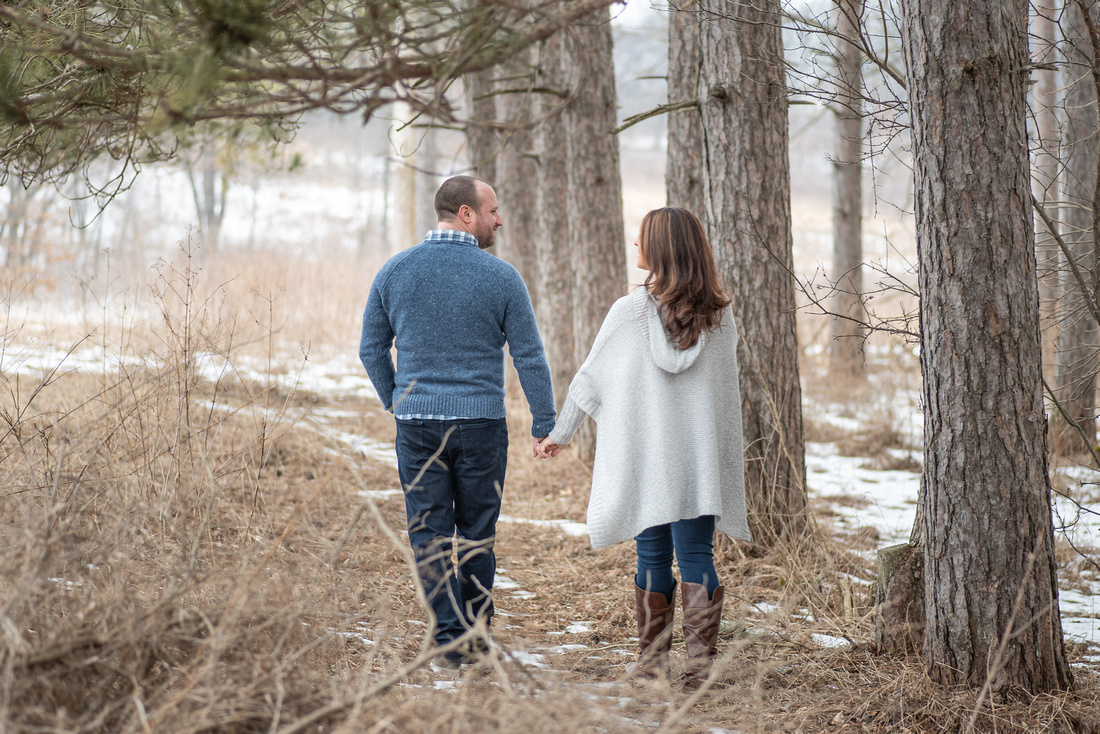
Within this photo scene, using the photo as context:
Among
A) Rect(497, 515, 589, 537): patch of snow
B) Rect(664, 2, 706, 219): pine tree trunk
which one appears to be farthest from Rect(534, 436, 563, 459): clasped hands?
Rect(664, 2, 706, 219): pine tree trunk

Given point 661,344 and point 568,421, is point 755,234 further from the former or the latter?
point 568,421

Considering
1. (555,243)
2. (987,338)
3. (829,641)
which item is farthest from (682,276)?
(555,243)

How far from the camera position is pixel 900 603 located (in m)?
3.26

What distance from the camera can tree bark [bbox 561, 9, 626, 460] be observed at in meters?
7.38

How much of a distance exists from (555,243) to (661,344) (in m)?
5.48

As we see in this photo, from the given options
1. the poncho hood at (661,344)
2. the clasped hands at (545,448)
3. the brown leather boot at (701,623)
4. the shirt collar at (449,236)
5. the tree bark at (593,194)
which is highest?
the tree bark at (593,194)

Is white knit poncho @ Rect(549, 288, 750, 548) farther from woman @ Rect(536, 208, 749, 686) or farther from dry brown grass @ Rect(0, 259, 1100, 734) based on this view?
dry brown grass @ Rect(0, 259, 1100, 734)

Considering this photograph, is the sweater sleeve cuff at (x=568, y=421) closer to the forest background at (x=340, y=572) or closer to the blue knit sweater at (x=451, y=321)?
the blue knit sweater at (x=451, y=321)

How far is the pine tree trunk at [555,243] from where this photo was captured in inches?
327

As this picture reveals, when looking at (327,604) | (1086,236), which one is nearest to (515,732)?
(327,604)

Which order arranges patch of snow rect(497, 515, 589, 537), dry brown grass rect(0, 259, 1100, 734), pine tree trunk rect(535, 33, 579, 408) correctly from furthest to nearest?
pine tree trunk rect(535, 33, 579, 408) → patch of snow rect(497, 515, 589, 537) → dry brown grass rect(0, 259, 1100, 734)

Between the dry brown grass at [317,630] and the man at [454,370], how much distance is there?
1.02ft

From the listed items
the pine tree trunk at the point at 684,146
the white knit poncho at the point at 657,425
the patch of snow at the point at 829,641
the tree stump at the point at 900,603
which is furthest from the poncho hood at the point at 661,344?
the pine tree trunk at the point at 684,146

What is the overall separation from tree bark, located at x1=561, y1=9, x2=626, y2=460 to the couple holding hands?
397 cm
